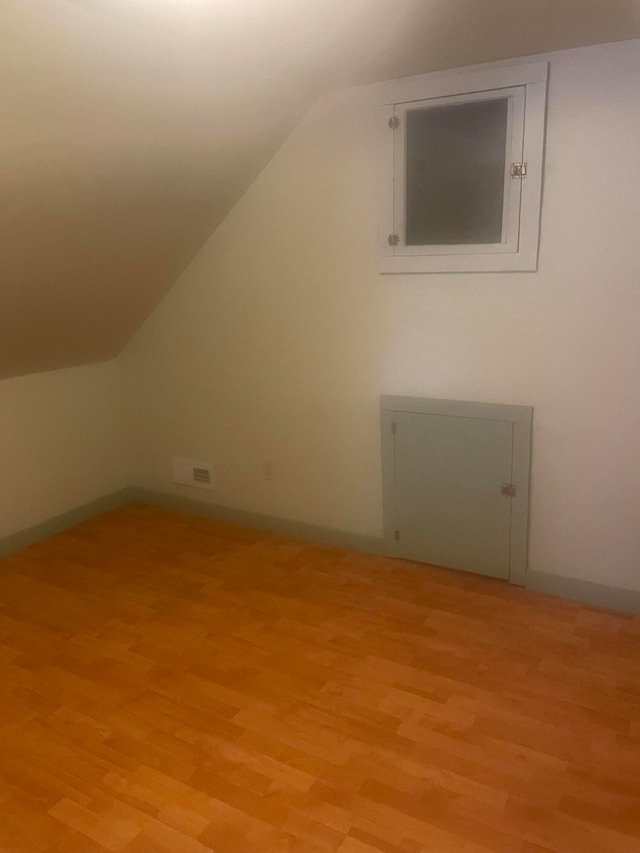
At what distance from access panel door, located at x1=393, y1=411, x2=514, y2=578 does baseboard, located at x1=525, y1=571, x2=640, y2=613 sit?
5.8 inches

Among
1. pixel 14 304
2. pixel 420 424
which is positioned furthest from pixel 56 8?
pixel 420 424

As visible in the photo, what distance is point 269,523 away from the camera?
351 centimetres

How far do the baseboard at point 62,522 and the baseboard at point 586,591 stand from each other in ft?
7.90

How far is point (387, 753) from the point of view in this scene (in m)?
1.97

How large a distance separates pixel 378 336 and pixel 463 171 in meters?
0.77

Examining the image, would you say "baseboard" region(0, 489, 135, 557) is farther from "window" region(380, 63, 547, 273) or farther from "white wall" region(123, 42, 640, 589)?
"window" region(380, 63, 547, 273)

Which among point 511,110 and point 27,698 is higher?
point 511,110

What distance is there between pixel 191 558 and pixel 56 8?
2364 mm

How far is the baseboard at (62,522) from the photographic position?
3344mm

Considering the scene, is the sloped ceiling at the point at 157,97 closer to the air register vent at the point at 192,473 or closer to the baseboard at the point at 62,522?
the baseboard at the point at 62,522

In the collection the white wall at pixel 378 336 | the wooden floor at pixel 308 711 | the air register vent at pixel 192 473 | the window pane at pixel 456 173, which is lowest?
the wooden floor at pixel 308 711

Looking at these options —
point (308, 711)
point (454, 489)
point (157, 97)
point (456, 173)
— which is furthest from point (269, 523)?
point (157, 97)

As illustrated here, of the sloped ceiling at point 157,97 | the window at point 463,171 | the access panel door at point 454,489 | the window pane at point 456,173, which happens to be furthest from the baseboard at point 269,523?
the window pane at point 456,173

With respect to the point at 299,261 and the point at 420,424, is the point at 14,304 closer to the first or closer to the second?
the point at 299,261
